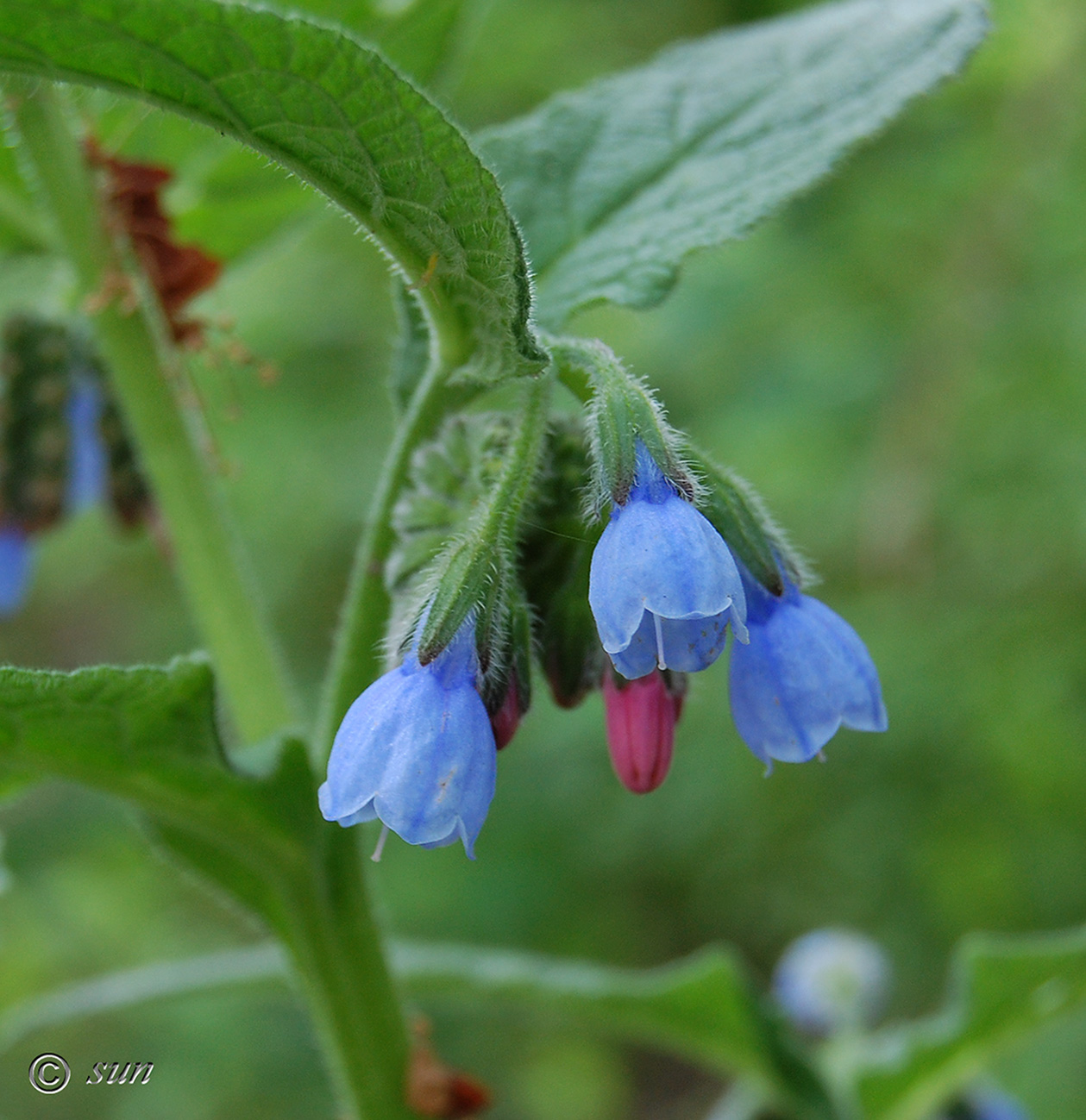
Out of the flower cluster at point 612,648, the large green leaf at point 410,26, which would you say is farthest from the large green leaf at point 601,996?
the large green leaf at point 410,26

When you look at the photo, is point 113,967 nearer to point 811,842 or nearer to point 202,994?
point 811,842

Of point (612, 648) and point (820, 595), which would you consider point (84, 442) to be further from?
point (820, 595)

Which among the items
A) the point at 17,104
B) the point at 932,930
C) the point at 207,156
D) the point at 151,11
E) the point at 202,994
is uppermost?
the point at 151,11

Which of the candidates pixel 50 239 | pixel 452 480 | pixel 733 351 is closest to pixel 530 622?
pixel 452 480

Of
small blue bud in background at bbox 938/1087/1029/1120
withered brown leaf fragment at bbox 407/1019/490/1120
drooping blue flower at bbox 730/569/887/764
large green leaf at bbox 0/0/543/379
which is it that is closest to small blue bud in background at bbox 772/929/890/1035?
small blue bud in background at bbox 938/1087/1029/1120

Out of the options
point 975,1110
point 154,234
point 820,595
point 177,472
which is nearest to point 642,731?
point 177,472

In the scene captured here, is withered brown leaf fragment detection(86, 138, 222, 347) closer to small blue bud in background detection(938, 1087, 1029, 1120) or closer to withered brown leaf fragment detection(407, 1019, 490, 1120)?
withered brown leaf fragment detection(407, 1019, 490, 1120)

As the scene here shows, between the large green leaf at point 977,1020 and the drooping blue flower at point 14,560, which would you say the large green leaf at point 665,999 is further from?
the drooping blue flower at point 14,560
